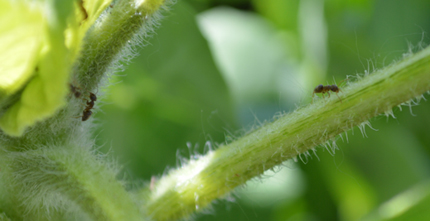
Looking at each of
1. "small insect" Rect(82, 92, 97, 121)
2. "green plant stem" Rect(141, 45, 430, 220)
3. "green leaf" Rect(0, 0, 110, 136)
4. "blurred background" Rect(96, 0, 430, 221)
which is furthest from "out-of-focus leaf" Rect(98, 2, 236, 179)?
"green leaf" Rect(0, 0, 110, 136)

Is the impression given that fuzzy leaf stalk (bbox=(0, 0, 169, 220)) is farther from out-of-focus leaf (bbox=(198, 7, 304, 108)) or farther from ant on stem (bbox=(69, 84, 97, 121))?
out-of-focus leaf (bbox=(198, 7, 304, 108))

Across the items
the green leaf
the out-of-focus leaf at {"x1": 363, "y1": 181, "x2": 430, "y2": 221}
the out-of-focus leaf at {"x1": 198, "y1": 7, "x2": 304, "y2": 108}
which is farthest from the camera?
the out-of-focus leaf at {"x1": 198, "y1": 7, "x2": 304, "y2": 108}

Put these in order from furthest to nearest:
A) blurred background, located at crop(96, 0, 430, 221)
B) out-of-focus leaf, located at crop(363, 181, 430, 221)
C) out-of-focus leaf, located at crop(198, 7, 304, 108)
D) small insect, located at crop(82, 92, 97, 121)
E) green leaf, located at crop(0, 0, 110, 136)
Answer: out-of-focus leaf, located at crop(198, 7, 304, 108) → blurred background, located at crop(96, 0, 430, 221) → out-of-focus leaf, located at crop(363, 181, 430, 221) → small insect, located at crop(82, 92, 97, 121) → green leaf, located at crop(0, 0, 110, 136)

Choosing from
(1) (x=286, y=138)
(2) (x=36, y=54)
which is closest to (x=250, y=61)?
(1) (x=286, y=138)

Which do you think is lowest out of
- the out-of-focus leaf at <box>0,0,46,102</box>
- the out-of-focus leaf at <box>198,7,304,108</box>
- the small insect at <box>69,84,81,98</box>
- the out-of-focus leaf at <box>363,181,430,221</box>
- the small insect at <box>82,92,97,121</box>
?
the out-of-focus leaf at <box>363,181,430,221</box>

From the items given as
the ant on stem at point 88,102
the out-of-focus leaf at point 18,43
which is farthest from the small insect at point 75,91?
the out-of-focus leaf at point 18,43

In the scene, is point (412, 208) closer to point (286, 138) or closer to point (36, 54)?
point (286, 138)

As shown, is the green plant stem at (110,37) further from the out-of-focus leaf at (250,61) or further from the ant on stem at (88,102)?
the out-of-focus leaf at (250,61)
